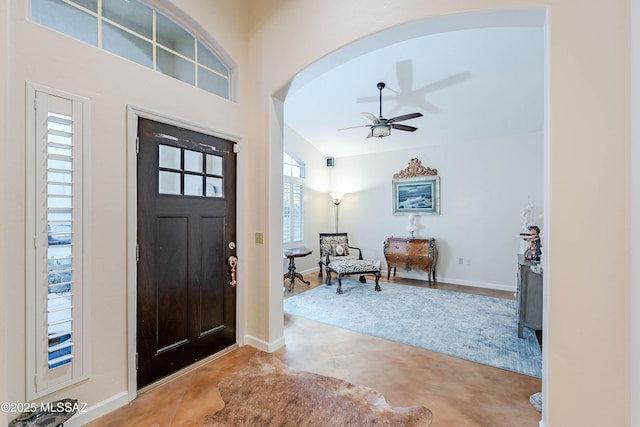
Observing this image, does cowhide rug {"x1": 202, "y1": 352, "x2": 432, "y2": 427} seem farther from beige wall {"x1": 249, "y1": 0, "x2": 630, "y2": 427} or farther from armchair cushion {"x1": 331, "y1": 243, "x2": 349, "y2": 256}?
armchair cushion {"x1": 331, "y1": 243, "x2": 349, "y2": 256}

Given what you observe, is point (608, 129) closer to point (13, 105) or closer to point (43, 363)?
point (13, 105)

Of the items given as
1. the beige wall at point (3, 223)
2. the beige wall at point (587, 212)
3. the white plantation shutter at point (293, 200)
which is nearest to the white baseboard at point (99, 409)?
the beige wall at point (3, 223)

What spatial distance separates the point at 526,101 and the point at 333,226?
173 inches

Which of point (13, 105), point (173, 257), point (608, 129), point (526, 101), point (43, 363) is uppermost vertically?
point (526, 101)

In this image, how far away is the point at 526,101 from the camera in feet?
13.6

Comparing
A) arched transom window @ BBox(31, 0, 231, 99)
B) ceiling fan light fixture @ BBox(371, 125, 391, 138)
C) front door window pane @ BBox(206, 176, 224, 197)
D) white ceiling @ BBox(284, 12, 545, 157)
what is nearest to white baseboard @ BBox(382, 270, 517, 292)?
white ceiling @ BBox(284, 12, 545, 157)

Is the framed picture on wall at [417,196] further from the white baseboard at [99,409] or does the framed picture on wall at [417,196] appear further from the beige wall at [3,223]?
the beige wall at [3,223]

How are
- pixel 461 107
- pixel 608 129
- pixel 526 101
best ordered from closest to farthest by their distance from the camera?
1. pixel 608 129
2. pixel 526 101
3. pixel 461 107

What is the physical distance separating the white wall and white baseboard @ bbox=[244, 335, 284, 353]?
387cm

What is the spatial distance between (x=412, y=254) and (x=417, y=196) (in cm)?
121

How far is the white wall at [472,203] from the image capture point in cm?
485

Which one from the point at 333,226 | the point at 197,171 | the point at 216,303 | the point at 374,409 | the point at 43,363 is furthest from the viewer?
the point at 333,226

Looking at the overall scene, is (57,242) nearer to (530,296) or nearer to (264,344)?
(264,344)

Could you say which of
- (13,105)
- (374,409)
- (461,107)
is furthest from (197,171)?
(461,107)
